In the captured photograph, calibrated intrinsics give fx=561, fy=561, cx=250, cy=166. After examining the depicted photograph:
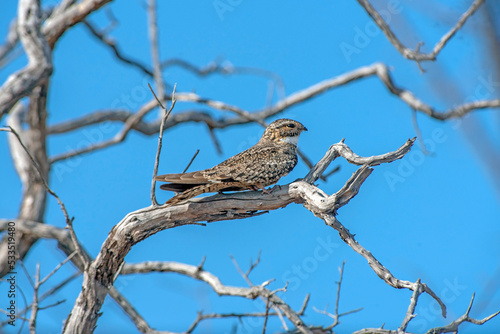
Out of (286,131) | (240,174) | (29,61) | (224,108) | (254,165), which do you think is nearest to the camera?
(240,174)

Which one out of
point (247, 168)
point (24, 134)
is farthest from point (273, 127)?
point (24, 134)

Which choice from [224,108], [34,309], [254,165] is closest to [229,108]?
[224,108]

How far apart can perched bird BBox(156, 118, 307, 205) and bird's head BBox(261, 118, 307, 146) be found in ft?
1.43

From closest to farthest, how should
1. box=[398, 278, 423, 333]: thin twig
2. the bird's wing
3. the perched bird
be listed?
1. box=[398, 278, 423, 333]: thin twig
2. the perched bird
3. the bird's wing

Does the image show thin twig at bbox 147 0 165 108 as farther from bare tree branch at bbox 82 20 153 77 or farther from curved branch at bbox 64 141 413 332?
curved branch at bbox 64 141 413 332

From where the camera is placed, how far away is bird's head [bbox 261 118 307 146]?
6348mm

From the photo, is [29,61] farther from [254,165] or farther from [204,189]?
[254,165]

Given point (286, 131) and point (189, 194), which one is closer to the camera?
point (189, 194)

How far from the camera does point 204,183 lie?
5016 mm

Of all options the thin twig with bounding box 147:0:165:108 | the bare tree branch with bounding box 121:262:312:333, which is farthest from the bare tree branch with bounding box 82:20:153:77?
the bare tree branch with bounding box 121:262:312:333

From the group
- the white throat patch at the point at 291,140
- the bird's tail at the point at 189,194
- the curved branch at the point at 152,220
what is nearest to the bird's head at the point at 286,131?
the white throat patch at the point at 291,140

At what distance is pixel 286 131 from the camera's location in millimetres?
6348

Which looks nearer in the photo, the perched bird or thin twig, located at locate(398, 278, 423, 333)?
thin twig, located at locate(398, 278, 423, 333)

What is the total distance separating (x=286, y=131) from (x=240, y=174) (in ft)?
4.52
